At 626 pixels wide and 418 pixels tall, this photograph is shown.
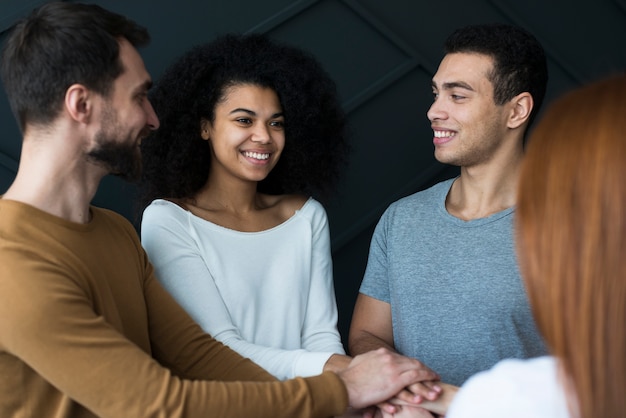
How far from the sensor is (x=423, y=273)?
6.92ft

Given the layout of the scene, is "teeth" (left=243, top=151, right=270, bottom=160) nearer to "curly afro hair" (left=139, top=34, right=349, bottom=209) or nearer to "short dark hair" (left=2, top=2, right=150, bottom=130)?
"curly afro hair" (left=139, top=34, right=349, bottom=209)

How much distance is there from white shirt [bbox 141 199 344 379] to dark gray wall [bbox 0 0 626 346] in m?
0.65

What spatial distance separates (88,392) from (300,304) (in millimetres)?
841

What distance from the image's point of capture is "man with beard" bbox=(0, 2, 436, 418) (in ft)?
4.37

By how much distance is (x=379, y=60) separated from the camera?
2.85m

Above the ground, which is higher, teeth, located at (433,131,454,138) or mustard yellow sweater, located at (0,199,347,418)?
teeth, located at (433,131,454,138)

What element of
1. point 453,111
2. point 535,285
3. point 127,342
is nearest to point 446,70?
point 453,111

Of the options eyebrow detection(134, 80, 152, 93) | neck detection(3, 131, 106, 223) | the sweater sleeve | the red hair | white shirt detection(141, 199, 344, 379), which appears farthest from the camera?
the sweater sleeve

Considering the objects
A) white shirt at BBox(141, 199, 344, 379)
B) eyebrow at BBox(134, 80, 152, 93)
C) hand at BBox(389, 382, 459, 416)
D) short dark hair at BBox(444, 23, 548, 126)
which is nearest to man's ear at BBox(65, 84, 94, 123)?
eyebrow at BBox(134, 80, 152, 93)

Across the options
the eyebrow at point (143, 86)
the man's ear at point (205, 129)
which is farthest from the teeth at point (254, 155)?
the eyebrow at point (143, 86)

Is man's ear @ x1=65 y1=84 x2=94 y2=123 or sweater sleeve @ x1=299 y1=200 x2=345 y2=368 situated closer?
man's ear @ x1=65 y1=84 x2=94 y2=123

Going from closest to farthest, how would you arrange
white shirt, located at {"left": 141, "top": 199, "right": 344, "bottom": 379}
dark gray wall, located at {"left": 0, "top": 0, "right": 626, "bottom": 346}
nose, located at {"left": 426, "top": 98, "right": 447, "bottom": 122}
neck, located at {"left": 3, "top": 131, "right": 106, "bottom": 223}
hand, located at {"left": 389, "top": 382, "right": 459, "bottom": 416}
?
neck, located at {"left": 3, "top": 131, "right": 106, "bottom": 223}, hand, located at {"left": 389, "top": 382, "right": 459, "bottom": 416}, white shirt, located at {"left": 141, "top": 199, "right": 344, "bottom": 379}, nose, located at {"left": 426, "top": 98, "right": 447, "bottom": 122}, dark gray wall, located at {"left": 0, "top": 0, "right": 626, "bottom": 346}

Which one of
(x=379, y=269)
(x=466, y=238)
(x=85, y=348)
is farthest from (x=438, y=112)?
(x=85, y=348)

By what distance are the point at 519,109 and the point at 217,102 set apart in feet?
2.70
